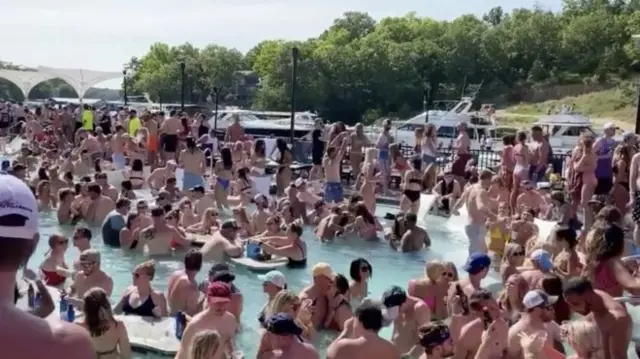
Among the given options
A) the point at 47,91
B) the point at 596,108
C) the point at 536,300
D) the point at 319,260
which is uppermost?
the point at 536,300

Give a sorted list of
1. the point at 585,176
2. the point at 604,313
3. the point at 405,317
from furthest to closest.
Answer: the point at 585,176
the point at 405,317
the point at 604,313

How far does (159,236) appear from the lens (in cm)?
1161

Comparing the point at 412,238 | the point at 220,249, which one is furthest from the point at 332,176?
the point at 220,249

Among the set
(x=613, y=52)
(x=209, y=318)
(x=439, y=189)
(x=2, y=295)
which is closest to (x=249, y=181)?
(x=439, y=189)

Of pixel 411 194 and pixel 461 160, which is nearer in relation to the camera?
pixel 411 194

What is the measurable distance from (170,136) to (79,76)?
4467 cm

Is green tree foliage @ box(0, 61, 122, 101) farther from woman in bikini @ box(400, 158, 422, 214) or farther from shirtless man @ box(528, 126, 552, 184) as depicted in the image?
shirtless man @ box(528, 126, 552, 184)

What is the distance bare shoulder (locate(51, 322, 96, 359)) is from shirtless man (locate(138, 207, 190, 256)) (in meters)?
9.57

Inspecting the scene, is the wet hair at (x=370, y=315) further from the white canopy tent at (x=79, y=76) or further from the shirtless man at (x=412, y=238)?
the white canopy tent at (x=79, y=76)

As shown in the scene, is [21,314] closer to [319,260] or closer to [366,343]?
[366,343]

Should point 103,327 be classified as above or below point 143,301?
above

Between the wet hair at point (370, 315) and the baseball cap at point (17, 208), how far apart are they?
12.8ft

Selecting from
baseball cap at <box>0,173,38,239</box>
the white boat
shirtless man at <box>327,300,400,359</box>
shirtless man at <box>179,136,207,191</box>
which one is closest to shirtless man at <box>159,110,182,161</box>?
shirtless man at <box>179,136,207,191</box>

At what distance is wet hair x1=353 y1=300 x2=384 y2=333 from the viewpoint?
573 cm
